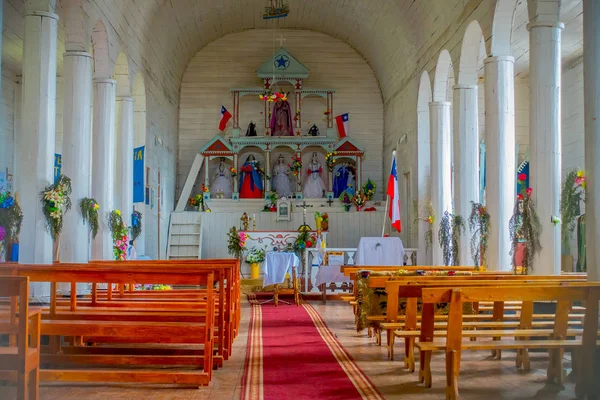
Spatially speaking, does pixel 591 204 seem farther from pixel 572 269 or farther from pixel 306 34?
pixel 306 34

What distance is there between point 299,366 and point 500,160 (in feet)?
18.1

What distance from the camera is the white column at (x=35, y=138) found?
870 cm

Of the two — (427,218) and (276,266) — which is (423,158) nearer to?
(427,218)

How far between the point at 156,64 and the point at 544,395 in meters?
13.4

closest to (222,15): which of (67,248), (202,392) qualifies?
(67,248)

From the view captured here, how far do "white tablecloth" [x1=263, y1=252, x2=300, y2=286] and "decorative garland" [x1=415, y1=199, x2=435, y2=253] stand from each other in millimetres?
3274

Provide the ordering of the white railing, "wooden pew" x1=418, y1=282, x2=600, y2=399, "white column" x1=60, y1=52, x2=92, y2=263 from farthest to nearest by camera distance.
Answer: the white railing → "white column" x1=60, y1=52, x2=92, y2=263 → "wooden pew" x1=418, y1=282, x2=600, y2=399

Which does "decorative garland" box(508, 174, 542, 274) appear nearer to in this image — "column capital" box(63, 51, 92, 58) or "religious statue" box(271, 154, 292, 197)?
"column capital" box(63, 51, 92, 58)

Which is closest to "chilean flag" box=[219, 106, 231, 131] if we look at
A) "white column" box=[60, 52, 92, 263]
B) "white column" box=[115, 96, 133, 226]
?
"white column" box=[115, 96, 133, 226]

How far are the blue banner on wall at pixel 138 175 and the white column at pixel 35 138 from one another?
540 centimetres

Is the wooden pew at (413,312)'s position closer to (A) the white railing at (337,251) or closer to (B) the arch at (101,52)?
(A) the white railing at (337,251)

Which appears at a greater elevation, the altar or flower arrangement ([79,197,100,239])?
flower arrangement ([79,197,100,239])

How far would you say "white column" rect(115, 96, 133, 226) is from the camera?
13711 millimetres

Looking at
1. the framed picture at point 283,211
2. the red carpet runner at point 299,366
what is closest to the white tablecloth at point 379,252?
the red carpet runner at point 299,366
